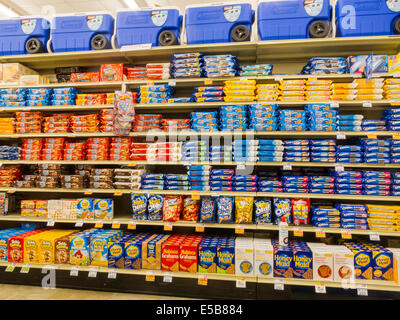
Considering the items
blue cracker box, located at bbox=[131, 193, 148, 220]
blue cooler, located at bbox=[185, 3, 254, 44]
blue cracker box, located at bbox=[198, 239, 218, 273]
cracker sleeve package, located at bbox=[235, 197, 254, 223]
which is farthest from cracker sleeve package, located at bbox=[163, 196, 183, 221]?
blue cooler, located at bbox=[185, 3, 254, 44]

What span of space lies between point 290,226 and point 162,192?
145 centimetres

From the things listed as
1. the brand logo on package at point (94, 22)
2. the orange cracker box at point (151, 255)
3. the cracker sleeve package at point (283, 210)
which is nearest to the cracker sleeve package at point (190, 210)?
the orange cracker box at point (151, 255)

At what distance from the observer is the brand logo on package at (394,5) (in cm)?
252

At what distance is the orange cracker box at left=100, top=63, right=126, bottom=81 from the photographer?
3021mm

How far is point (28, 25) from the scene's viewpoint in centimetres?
313

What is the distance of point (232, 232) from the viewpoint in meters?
3.23

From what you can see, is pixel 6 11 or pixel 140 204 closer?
pixel 140 204

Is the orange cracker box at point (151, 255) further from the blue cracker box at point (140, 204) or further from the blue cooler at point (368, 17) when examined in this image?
the blue cooler at point (368, 17)

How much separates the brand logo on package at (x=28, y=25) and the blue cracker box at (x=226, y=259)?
11.5ft

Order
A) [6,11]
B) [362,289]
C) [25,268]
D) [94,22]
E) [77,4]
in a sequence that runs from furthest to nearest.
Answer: [6,11], [77,4], [94,22], [25,268], [362,289]

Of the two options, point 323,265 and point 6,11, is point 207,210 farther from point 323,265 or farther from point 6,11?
point 6,11

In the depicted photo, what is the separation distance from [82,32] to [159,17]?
975mm

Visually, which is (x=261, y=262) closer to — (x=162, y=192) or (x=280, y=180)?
(x=280, y=180)

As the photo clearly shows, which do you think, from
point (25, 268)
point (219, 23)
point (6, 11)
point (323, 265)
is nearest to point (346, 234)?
point (323, 265)
